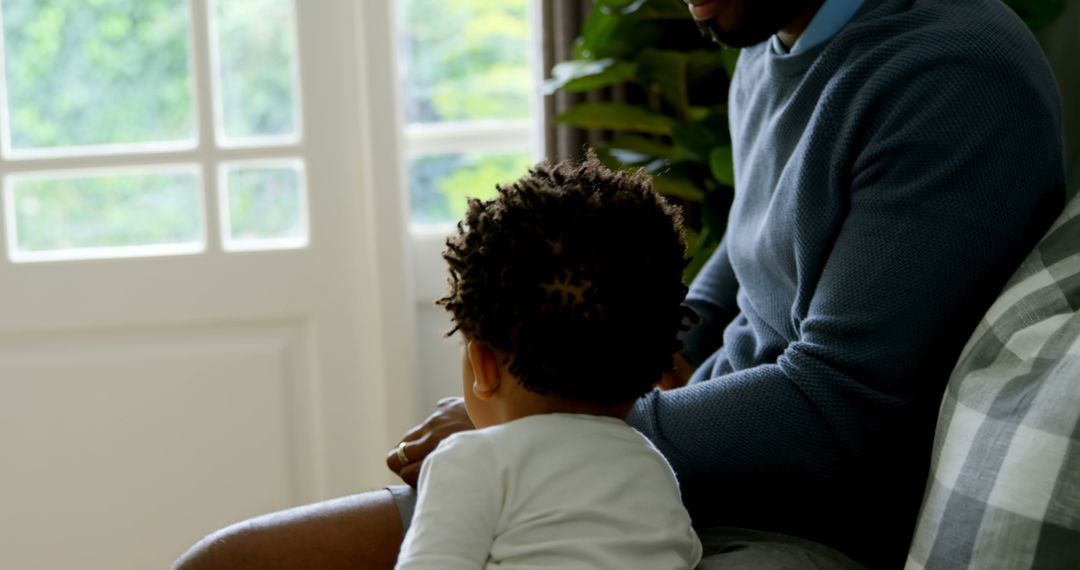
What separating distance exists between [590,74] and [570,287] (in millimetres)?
1161

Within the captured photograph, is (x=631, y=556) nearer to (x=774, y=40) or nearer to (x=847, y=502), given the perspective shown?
(x=847, y=502)

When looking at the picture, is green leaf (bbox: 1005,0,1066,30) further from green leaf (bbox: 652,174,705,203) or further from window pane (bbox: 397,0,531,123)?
window pane (bbox: 397,0,531,123)

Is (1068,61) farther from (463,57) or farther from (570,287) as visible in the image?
(463,57)

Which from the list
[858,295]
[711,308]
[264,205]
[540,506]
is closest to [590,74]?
[711,308]

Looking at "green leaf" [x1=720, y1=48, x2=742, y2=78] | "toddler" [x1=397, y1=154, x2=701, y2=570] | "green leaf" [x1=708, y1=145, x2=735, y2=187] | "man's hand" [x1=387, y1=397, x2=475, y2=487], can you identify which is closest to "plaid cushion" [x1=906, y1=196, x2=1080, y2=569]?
"toddler" [x1=397, y1=154, x2=701, y2=570]

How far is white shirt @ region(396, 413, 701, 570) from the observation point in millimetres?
929

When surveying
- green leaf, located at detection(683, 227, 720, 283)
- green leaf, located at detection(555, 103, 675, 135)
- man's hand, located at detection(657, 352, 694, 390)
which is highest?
green leaf, located at detection(555, 103, 675, 135)

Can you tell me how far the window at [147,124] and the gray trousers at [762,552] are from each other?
1.58m

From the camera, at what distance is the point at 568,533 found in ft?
3.09

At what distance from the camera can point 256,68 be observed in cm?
259

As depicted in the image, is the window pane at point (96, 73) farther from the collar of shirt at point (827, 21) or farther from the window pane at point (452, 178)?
the collar of shirt at point (827, 21)

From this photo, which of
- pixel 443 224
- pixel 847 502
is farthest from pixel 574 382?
pixel 443 224

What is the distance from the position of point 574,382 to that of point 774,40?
2.00 ft

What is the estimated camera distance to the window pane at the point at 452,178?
290 centimetres
